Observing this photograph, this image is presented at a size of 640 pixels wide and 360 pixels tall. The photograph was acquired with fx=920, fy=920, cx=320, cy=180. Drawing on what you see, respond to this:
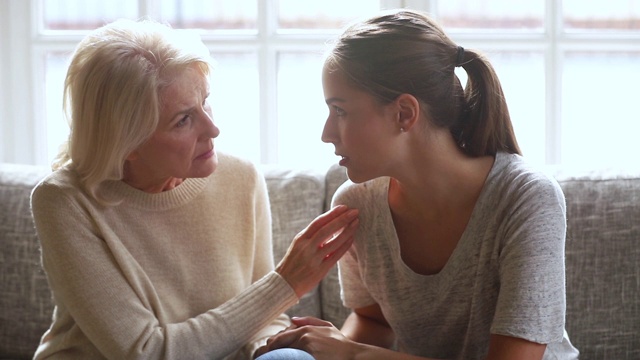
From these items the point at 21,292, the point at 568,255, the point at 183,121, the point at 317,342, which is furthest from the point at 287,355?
the point at 21,292

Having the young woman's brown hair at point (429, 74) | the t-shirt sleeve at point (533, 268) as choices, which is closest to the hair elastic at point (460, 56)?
the young woman's brown hair at point (429, 74)

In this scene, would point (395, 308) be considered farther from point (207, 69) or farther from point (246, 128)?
point (246, 128)

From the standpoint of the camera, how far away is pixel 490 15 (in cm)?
286

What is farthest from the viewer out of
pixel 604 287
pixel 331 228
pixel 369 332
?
pixel 604 287

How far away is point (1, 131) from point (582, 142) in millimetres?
1865

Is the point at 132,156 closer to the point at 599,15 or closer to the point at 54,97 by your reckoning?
the point at 54,97

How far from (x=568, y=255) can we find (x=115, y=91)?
1143mm

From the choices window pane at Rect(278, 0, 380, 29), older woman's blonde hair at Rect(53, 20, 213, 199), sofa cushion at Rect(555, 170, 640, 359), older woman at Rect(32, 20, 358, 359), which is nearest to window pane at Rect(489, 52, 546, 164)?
window pane at Rect(278, 0, 380, 29)

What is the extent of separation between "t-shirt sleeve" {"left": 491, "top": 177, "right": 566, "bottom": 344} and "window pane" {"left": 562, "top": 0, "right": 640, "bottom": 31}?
4.13 feet

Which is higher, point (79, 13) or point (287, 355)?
point (79, 13)

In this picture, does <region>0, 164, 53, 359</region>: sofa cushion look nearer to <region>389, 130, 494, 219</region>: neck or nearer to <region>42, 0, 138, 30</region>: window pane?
<region>42, 0, 138, 30</region>: window pane

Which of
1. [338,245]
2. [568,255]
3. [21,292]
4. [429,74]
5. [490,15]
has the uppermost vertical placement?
[490,15]

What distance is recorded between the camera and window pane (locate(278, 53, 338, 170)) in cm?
293

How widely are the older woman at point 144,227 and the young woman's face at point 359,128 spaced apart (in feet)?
0.51
